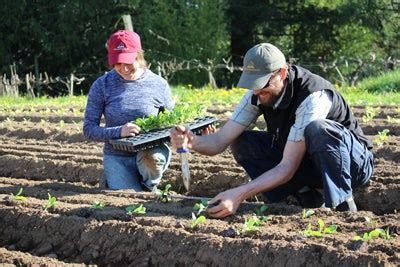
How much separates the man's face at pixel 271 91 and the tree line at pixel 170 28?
71.4 ft

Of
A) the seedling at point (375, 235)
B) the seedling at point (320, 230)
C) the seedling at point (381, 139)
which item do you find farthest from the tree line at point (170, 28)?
the seedling at point (375, 235)

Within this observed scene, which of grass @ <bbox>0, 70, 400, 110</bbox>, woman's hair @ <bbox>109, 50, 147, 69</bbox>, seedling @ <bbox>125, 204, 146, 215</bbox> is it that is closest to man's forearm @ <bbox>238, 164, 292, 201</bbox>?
seedling @ <bbox>125, 204, 146, 215</bbox>

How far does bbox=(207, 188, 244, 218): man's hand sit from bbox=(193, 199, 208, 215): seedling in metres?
0.08

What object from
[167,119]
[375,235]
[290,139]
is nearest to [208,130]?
[167,119]

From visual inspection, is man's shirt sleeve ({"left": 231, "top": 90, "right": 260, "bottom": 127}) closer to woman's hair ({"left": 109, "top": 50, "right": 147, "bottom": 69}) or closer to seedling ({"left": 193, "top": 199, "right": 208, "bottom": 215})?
seedling ({"left": 193, "top": 199, "right": 208, "bottom": 215})

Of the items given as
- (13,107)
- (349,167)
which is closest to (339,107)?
(349,167)

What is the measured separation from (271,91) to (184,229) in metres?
1.02

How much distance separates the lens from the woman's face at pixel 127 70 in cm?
588

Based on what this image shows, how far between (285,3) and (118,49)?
23238 mm

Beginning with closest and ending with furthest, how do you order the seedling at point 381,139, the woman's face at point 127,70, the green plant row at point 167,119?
the green plant row at point 167,119 → the woman's face at point 127,70 → the seedling at point 381,139

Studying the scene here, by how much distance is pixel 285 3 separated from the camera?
28312 millimetres

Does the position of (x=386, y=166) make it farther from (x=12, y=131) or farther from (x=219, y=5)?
(x=219, y=5)

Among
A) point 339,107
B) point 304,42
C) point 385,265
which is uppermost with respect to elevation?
point 339,107

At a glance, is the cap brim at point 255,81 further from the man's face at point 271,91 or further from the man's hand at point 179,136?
the man's hand at point 179,136
